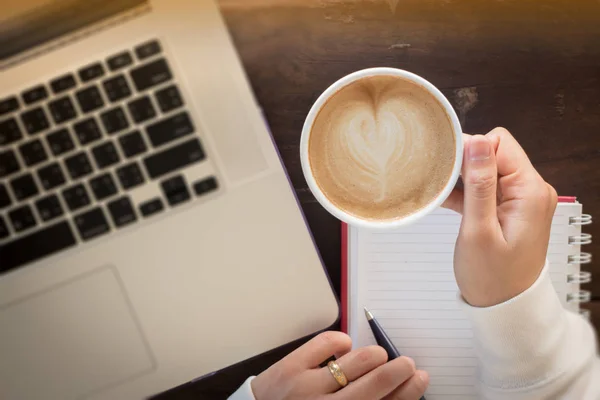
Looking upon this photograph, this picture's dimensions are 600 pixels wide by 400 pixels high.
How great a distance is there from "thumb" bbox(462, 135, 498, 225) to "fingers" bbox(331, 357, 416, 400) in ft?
0.60

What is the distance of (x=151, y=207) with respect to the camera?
1.91ft

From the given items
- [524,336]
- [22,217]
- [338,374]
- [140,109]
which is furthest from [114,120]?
[524,336]

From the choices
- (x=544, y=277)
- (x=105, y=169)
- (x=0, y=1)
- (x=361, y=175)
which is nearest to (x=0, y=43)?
(x=0, y=1)

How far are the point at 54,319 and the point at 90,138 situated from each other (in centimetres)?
21

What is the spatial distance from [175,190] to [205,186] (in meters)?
0.03

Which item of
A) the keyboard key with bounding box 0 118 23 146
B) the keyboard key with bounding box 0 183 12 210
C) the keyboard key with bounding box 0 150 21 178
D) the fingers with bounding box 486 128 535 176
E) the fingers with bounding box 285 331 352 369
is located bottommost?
the fingers with bounding box 285 331 352 369

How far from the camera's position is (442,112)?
516mm

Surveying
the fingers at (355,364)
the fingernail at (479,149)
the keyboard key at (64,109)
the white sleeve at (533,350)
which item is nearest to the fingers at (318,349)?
the fingers at (355,364)

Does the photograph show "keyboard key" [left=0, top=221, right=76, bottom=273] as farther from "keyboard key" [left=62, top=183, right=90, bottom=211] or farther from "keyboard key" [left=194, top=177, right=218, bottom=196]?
"keyboard key" [left=194, top=177, right=218, bottom=196]

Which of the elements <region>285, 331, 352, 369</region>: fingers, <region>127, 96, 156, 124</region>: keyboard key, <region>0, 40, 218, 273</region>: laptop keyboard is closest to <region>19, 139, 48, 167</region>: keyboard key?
<region>0, 40, 218, 273</region>: laptop keyboard

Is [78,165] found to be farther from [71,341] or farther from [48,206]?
[71,341]

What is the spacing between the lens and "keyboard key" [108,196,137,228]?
575mm

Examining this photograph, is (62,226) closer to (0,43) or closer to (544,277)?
(0,43)

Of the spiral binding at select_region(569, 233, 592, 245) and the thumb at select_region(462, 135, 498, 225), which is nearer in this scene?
the thumb at select_region(462, 135, 498, 225)
